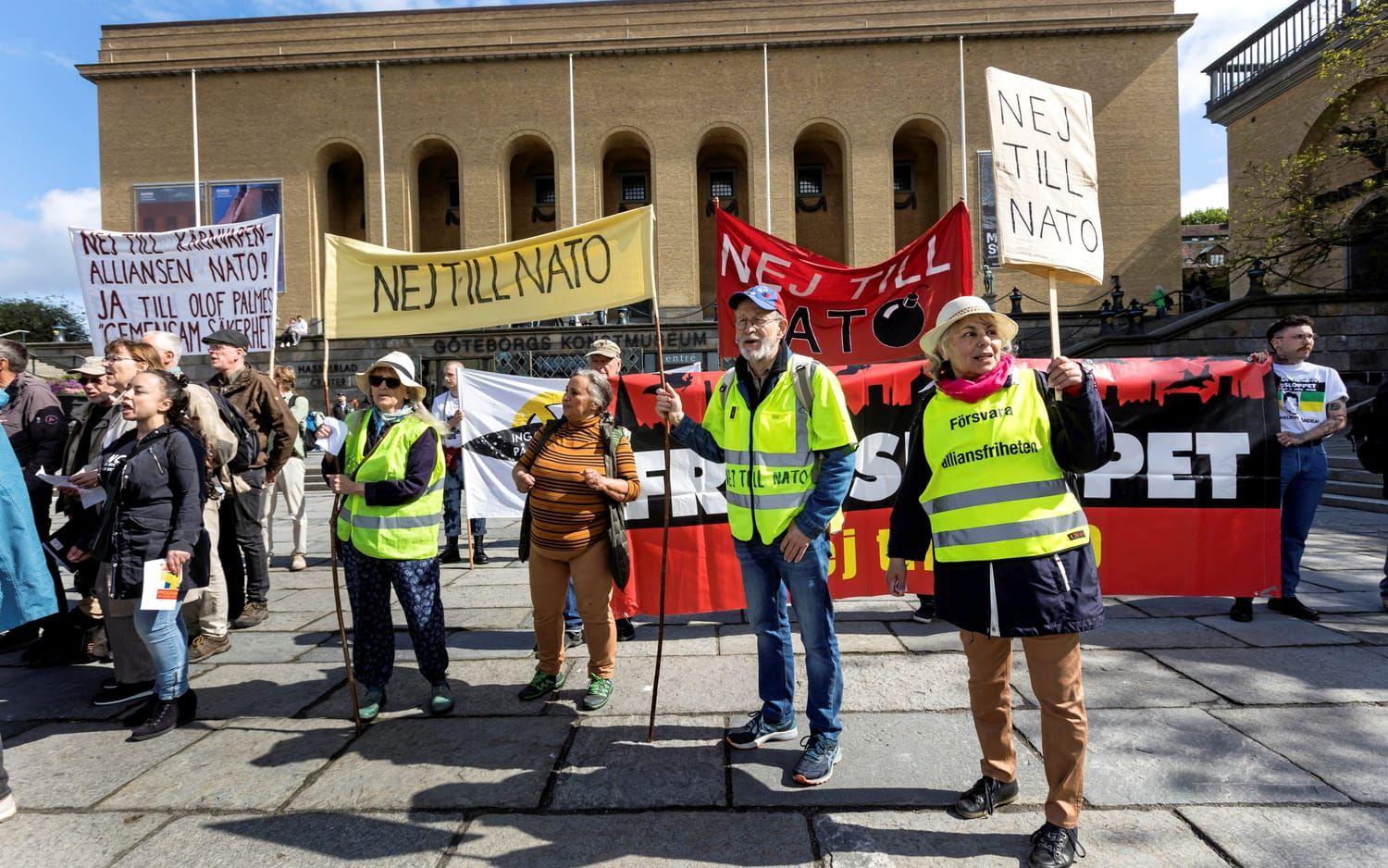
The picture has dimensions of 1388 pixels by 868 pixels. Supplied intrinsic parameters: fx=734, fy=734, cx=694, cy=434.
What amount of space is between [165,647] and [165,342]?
76.7 inches

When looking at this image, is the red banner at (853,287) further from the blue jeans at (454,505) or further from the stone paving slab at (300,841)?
Answer: the blue jeans at (454,505)

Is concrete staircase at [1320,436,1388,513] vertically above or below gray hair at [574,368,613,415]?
below

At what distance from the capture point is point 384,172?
98.4 feet

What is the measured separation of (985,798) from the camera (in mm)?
2689

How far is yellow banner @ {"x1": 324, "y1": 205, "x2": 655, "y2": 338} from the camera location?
14.6 ft

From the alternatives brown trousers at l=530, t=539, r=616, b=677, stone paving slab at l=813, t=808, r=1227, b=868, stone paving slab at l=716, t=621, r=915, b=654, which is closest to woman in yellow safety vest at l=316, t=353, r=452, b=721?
brown trousers at l=530, t=539, r=616, b=677

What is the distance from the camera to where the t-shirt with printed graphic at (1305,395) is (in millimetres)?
4977

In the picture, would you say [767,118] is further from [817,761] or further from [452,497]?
[817,761]

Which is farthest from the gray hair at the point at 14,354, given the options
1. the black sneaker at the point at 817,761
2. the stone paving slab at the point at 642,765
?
the black sneaker at the point at 817,761

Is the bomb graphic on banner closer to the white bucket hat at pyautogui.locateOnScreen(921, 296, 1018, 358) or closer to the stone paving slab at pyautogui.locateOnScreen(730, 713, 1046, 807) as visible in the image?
the white bucket hat at pyautogui.locateOnScreen(921, 296, 1018, 358)

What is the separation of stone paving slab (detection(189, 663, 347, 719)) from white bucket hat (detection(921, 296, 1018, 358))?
3.62 meters

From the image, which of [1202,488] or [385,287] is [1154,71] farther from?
→ [385,287]

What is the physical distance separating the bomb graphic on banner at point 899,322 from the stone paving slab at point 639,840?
3716 mm

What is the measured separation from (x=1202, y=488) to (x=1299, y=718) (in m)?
1.94
